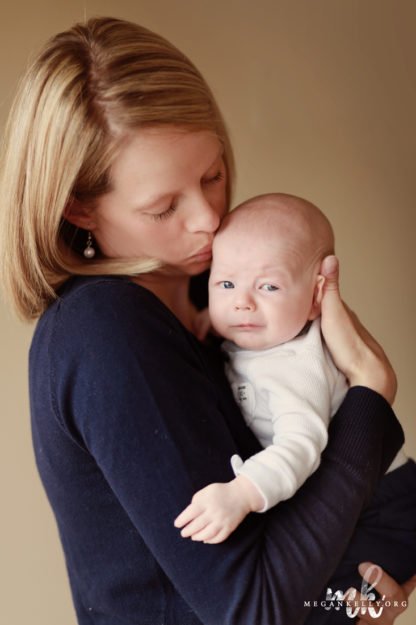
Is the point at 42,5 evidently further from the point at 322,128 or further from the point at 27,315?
the point at 27,315

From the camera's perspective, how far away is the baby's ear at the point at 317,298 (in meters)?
1.52

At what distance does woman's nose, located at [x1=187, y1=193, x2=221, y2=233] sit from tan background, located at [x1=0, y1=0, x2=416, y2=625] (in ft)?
3.31

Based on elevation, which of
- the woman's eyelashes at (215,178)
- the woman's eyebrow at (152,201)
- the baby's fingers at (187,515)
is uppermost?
the woman's eyelashes at (215,178)

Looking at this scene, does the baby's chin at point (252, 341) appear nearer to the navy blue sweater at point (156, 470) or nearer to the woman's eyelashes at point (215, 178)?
the navy blue sweater at point (156, 470)

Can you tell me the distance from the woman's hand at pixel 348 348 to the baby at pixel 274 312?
0.8 inches

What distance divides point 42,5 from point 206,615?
1.71 metres

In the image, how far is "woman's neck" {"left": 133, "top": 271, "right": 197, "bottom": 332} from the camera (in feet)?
4.86

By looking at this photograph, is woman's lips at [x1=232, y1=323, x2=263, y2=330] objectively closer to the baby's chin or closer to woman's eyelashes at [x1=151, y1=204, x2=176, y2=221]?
the baby's chin

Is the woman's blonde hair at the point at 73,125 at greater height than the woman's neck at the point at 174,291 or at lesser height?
greater

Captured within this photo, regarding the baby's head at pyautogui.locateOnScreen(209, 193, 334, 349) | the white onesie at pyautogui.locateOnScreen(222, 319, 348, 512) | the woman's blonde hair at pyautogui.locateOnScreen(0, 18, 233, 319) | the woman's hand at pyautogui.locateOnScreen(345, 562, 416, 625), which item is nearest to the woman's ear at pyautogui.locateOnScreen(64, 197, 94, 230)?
the woman's blonde hair at pyautogui.locateOnScreen(0, 18, 233, 319)

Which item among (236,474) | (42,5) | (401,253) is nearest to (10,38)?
(42,5)

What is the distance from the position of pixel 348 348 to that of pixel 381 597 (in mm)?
484

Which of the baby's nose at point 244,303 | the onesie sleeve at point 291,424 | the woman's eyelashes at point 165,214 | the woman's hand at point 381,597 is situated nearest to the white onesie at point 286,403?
the onesie sleeve at point 291,424

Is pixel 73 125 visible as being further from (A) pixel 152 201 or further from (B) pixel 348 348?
(B) pixel 348 348
